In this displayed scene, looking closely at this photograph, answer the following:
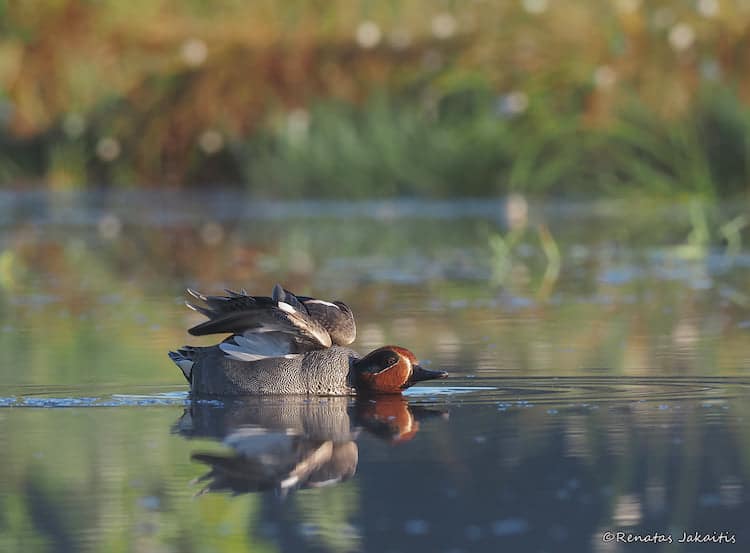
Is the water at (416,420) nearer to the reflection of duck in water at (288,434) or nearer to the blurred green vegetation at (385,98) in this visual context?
the reflection of duck in water at (288,434)

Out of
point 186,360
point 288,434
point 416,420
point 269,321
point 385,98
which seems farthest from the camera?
point 385,98

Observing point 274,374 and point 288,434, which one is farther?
point 274,374

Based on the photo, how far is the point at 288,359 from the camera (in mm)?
8438

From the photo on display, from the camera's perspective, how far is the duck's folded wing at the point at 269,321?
827cm

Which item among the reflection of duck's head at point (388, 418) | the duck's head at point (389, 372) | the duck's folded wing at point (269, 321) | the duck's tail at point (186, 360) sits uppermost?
the duck's folded wing at point (269, 321)

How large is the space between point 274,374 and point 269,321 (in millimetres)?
266

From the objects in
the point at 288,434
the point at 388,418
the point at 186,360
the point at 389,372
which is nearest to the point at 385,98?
the point at 186,360

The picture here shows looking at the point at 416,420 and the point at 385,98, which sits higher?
the point at 385,98

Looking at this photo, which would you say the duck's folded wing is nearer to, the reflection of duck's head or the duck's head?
the duck's head

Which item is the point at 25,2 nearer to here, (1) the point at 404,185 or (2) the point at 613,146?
(1) the point at 404,185

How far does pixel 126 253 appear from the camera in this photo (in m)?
18.2

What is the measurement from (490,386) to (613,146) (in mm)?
15226

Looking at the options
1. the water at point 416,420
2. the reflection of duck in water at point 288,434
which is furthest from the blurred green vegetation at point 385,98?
the reflection of duck in water at point 288,434

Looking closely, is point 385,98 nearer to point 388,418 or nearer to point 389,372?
point 389,372
